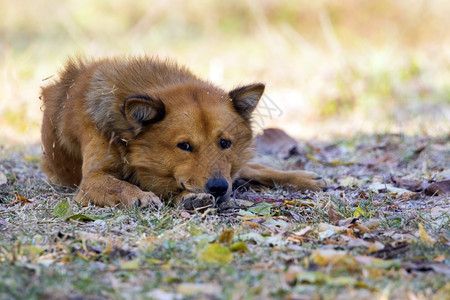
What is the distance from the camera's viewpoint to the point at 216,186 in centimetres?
396

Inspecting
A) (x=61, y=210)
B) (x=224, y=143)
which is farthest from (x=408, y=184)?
(x=61, y=210)

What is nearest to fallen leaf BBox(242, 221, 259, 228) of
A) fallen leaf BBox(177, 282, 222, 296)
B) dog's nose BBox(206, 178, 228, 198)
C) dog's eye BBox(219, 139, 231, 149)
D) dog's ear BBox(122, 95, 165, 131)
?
→ dog's nose BBox(206, 178, 228, 198)

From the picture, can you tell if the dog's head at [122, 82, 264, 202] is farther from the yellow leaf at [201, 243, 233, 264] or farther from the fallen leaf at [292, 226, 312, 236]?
the yellow leaf at [201, 243, 233, 264]

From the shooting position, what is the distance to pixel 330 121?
9453 millimetres

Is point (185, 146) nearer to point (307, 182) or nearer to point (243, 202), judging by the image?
point (243, 202)

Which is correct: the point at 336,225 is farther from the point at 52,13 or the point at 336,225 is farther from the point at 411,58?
the point at 52,13

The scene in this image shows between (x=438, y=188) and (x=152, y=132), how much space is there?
235 centimetres

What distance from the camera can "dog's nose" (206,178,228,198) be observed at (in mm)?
3962

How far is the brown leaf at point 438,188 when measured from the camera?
4.57m

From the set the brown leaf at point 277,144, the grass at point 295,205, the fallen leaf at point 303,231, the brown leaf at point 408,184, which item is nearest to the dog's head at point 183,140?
the grass at point 295,205

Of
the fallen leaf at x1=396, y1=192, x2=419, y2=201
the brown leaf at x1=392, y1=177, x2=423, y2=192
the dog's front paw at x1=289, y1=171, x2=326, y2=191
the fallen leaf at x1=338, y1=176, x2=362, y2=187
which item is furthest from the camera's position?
the fallen leaf at x1=338, y1=176, x2=362, y2=187

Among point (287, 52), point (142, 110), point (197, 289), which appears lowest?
point (197, 289)

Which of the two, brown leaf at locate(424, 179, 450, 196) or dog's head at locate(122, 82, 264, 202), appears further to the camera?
brown leaf at locate(424, 179, 450, 196)

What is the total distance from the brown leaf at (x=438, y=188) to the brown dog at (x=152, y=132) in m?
1.51
